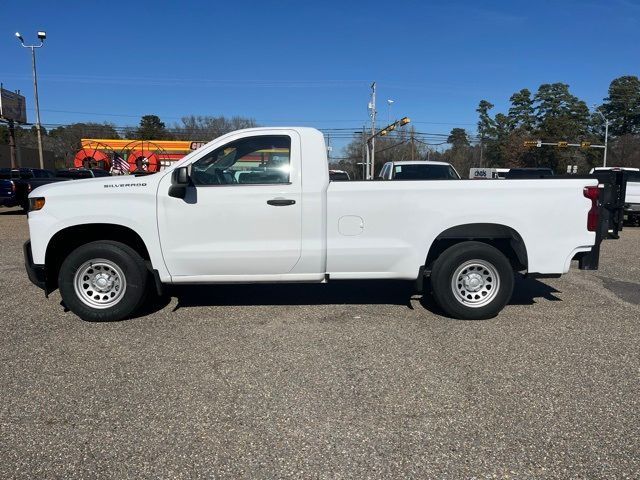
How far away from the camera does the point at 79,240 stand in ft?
18.2

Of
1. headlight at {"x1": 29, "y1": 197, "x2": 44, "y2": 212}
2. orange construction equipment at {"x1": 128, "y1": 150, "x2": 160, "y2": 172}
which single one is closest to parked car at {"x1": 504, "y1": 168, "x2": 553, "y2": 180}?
headlight at {"x1": 29, "y1": 197, "x2": 44, "y2": 212}

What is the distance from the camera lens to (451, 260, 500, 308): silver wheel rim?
548 cm

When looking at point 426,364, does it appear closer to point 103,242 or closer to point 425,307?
point 425,307

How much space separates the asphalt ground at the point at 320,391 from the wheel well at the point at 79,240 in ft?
1.97

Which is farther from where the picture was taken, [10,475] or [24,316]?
[24,316]

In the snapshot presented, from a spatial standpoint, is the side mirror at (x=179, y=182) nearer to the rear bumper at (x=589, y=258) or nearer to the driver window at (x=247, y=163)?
the driver window at (x=247, y=163)

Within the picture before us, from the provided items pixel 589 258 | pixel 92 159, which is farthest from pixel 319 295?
pixel 92 159

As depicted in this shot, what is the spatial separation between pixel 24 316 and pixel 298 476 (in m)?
4.41

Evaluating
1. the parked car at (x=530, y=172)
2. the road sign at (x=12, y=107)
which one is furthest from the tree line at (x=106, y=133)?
Answer: the parked car at (x=530, y=172)

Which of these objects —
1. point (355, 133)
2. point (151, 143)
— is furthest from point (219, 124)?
point (151, 143)

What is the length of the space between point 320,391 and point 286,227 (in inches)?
76.9

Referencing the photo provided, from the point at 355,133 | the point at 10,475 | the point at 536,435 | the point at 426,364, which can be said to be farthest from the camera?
the point at 355,133

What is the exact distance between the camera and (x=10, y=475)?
2.79 metres

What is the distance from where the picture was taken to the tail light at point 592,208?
5352mm
